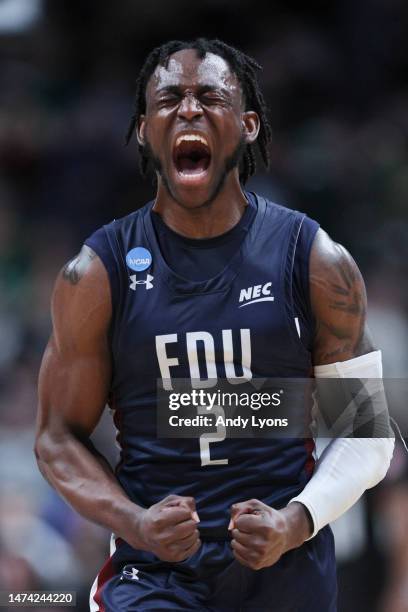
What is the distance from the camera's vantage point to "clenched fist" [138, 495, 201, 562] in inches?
113

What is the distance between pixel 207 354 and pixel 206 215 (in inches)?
18.3

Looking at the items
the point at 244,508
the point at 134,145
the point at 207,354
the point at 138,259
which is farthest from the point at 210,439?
the point at 134,145

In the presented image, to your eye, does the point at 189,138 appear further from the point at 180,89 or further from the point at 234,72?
the point at 234,72

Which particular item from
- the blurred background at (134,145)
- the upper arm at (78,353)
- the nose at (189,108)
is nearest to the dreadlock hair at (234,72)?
the nose at (189,108)

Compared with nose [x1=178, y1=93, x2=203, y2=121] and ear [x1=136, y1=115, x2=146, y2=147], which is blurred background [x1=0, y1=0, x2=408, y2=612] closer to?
ear [x1=136, y1=115, x2=146, y2=147]

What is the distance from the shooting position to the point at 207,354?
10.6ft

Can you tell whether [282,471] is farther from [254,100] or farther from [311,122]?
[311,122]

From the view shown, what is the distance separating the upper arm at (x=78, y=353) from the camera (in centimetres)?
328

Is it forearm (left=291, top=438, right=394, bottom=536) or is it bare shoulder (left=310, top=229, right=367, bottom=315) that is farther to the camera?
bare shoulder (left=310, top=229, right=367, bottom=315)

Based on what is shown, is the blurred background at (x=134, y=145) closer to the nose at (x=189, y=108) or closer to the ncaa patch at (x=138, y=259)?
the ncaa patch at (x=138, y=259)

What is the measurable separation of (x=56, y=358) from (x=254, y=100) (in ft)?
3.36

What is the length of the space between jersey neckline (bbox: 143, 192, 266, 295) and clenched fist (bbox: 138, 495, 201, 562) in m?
0.63

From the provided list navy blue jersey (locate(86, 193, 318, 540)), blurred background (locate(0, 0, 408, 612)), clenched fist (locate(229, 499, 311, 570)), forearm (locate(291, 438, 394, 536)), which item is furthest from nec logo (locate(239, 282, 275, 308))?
blurred background (locate(0, 0, 408, 612))

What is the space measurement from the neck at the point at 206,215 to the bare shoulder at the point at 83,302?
285 millimetres
